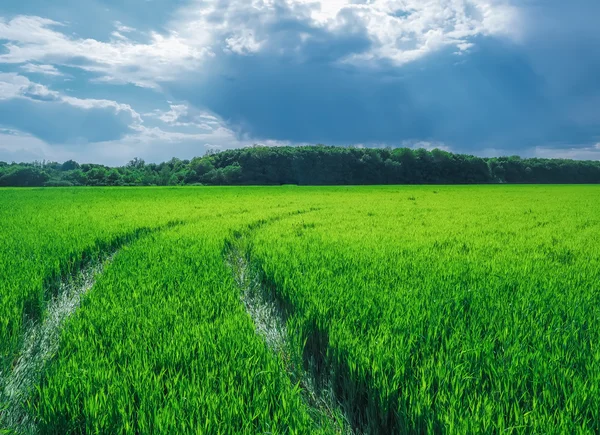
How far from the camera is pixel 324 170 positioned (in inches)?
3110

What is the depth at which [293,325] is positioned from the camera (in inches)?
133

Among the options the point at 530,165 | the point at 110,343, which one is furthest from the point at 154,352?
the point at 530,165

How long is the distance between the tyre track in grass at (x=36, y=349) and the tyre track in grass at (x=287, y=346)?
169cm

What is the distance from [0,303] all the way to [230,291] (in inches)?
89.6

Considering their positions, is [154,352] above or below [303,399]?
above

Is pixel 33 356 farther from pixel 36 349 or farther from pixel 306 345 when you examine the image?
pixel 306 345

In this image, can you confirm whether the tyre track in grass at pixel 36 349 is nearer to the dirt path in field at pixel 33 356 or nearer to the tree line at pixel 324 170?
the dirt path in field at pixel 33 356

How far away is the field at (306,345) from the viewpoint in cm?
200

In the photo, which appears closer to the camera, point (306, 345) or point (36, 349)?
point (306, 345)

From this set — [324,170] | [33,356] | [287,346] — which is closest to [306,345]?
[287,346]

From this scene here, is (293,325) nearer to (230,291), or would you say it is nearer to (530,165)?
(230,291)

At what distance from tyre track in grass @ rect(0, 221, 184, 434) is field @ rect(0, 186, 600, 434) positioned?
18 mm

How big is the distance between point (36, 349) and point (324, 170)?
76.8 m

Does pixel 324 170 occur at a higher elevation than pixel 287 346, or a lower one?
higher
